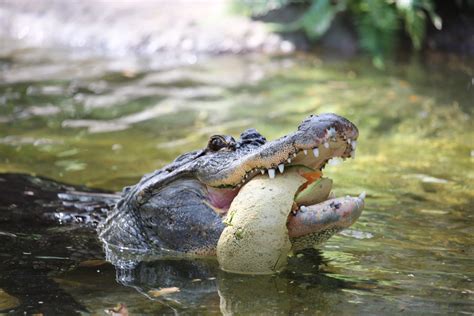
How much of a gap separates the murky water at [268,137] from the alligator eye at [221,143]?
696 millimetres

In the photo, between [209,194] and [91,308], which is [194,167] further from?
[91,308]

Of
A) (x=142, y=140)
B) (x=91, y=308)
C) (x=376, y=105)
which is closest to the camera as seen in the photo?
(x=91, y=308)

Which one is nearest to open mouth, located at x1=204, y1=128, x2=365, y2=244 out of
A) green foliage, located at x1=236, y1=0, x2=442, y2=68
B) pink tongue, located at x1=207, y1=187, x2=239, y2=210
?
pink tongue, located at x1=207, y1=187, x2=239, y2=210

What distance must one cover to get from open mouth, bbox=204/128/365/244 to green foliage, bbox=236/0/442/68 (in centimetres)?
855

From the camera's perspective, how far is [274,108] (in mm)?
9953

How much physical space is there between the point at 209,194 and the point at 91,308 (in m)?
1.13

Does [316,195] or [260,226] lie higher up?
[316,195]

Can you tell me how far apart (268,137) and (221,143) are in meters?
3.54

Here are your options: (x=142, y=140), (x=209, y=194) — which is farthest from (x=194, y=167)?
(x=142, y=140)

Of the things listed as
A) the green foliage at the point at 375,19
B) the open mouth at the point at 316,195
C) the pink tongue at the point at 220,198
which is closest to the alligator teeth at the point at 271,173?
the open mouth at the point at 316,195

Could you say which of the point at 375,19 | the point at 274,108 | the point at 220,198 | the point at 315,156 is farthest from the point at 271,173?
the point at 375,19

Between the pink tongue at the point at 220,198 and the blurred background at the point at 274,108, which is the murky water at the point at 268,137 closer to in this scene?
the blurred background at the point at 274,108

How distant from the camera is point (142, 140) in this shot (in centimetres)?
842

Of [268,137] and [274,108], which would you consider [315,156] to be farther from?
[274,108]
